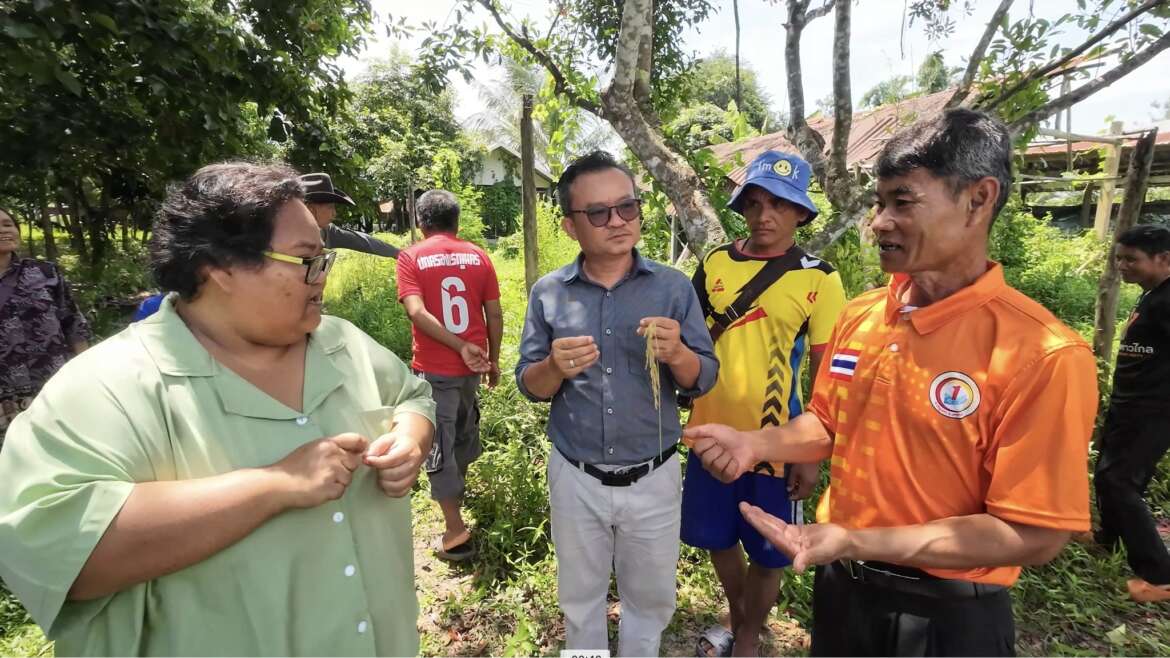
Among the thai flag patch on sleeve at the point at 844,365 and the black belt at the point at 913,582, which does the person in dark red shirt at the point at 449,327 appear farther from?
the black belt at the point at 913,582

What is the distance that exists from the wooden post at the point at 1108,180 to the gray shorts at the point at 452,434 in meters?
8.15

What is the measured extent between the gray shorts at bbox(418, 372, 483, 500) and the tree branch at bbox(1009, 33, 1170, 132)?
3.64m

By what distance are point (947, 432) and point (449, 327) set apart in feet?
9.28

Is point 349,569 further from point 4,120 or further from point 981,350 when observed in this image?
point 4,120

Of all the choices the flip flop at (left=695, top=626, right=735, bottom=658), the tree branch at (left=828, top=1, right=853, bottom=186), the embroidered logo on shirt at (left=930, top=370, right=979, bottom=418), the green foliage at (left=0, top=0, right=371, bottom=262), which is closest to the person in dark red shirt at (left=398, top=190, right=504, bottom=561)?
the flip flop at (left=695, top=626, right=735, bottom=658)

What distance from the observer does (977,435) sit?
4.47 feet

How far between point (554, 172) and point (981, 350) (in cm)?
510

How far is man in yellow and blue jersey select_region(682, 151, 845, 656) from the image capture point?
8.07 feet

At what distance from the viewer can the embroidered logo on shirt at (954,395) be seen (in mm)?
1373

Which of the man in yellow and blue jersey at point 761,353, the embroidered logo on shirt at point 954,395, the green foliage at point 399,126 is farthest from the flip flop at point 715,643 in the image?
the green foliage at point 399,126

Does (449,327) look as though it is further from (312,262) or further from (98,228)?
(98,228)

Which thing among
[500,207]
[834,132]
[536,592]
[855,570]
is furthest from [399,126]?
[855,570]

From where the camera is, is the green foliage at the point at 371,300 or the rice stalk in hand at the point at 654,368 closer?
the rice stalk in hand at the point at 654,368

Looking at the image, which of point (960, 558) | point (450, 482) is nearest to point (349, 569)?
point (960, 558)
